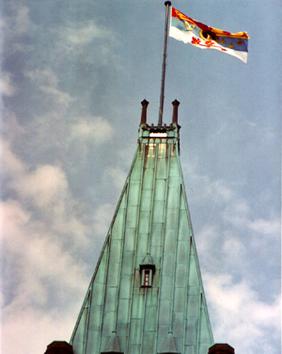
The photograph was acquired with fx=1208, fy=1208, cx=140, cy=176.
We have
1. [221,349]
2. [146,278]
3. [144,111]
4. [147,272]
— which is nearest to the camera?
[221,349]

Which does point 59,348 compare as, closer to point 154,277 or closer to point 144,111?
point 154,277

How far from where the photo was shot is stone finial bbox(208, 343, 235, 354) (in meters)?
65.9

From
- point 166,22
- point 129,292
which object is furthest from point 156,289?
point 166,22

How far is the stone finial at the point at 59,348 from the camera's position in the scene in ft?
220

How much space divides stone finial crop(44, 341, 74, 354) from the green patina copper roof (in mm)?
885

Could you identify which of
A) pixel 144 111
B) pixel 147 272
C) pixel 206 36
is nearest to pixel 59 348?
pixel 147 272

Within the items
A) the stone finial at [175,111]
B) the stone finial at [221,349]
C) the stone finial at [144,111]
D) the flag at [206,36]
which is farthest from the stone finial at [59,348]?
the flag at [206,36]

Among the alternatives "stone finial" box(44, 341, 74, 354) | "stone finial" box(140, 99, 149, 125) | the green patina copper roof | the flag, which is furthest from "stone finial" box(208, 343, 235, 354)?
the flag

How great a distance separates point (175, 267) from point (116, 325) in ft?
16.7

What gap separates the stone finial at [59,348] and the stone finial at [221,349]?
25.9ft

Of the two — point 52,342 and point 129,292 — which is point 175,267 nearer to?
point 129,292

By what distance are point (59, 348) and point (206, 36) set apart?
23898 millimetres

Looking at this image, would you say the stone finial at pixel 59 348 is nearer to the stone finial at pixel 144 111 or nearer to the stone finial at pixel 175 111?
the stone finial at pixel 144 111

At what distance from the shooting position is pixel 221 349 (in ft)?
216
